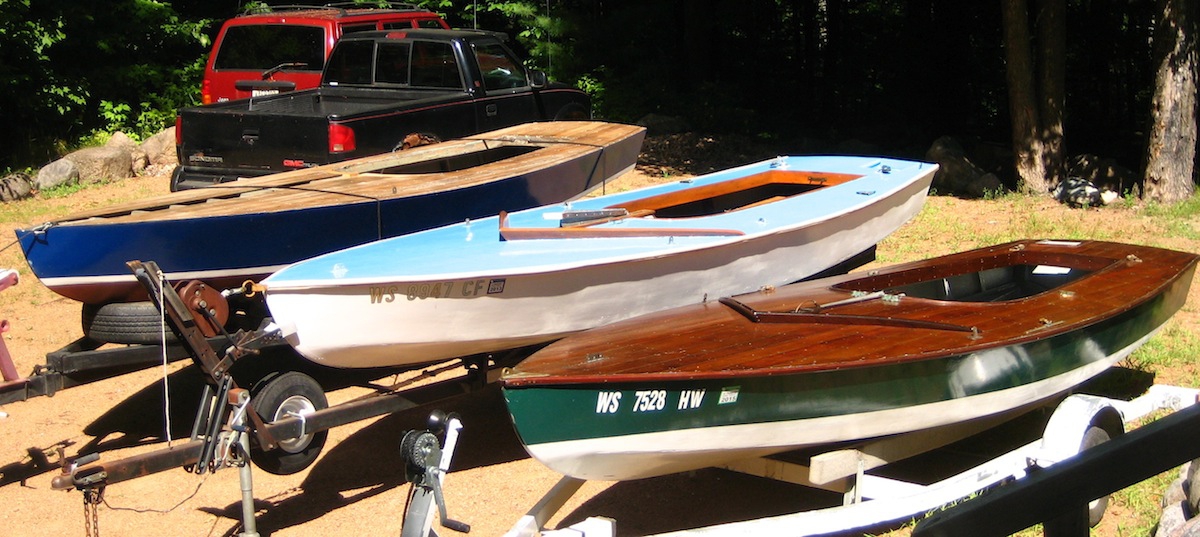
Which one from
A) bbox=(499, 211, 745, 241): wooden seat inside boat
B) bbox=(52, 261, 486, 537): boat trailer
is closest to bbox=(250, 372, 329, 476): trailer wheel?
bbox=(52, 261, 486, 537): boat trailer

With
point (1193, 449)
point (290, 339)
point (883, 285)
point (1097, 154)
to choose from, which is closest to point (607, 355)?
point (290, 339)

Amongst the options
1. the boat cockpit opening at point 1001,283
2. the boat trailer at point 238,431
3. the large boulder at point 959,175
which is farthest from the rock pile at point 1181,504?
the large boulder at point 959,175

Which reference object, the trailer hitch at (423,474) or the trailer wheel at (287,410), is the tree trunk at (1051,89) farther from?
the trailer hitch at (423,474)

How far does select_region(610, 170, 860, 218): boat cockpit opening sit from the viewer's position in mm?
6962

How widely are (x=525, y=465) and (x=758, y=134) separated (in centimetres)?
920

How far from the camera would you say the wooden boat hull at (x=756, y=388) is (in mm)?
3830

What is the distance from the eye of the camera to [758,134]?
13.9 m

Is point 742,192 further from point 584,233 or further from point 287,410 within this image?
point 287,410

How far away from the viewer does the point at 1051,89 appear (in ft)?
33.4

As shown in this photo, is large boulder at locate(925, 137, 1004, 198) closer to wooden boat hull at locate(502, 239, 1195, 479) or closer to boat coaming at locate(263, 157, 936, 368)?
boat coaming at locate(263, 157, 936, 368)

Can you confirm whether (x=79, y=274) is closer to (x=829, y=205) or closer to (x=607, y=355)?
(x=607, y=355)

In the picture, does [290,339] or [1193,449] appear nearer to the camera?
[1193,449]

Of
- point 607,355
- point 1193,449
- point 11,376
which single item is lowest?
point 11,376

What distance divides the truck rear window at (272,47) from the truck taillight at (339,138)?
3.71m
